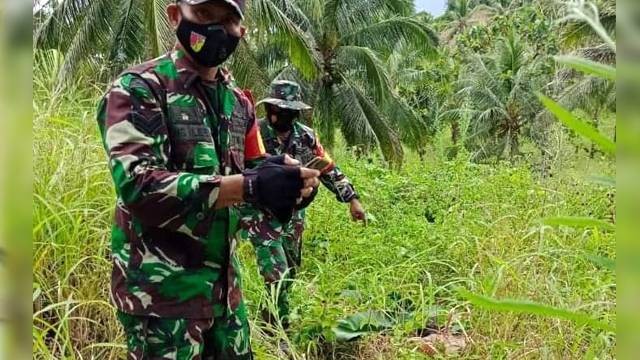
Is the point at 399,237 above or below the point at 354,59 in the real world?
below

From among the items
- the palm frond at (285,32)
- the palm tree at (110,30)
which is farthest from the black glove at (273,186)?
the palm frond at (285,32)

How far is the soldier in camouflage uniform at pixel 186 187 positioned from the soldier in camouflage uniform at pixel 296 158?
1943 millimetres

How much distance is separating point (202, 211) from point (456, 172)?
6.23 metres

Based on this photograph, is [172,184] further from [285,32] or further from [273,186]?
[285,32]

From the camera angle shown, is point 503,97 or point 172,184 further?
point 503,97

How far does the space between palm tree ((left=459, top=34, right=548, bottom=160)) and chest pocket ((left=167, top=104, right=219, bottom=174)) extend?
20.0 meters

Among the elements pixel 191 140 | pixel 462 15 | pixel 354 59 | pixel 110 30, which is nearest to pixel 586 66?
pixel 191 140

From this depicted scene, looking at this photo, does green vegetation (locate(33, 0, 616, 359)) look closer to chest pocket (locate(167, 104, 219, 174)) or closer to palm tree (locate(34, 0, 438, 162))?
chest pocket (locate(167, 104, 219, 174))

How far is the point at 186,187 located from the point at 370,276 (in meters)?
2.63

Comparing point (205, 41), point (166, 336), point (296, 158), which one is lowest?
point (166, 336)

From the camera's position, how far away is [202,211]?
1.75 m

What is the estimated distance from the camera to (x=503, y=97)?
73.5 ft
